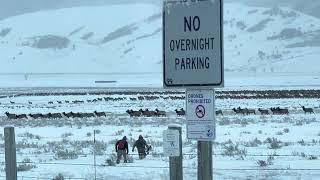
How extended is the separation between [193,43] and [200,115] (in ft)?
1.76

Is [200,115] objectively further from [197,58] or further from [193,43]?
[193,43]

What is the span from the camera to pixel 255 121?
31.5 meters

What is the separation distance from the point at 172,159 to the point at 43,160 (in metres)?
11.3

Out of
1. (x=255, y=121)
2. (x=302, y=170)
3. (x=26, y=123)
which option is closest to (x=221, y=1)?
(x=302, y=170)

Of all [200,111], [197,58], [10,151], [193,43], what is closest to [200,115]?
[200,111]

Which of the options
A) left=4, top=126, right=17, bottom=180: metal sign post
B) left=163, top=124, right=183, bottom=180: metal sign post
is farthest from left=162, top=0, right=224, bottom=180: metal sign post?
left=4, top=126, right=17, bottom=180: metal sign post

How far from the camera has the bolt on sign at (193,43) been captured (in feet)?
15.5

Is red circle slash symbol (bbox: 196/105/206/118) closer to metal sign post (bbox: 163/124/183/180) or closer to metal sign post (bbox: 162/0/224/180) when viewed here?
metal sign post (bbox: 162/0/224/180)

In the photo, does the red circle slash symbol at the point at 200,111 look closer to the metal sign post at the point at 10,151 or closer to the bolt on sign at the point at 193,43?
the bolt on sign at the point at 193,43

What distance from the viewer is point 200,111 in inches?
189

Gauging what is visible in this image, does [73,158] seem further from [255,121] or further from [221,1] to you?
[255,121]

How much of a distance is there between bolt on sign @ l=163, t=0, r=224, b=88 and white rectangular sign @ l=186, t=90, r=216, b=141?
0.26 feet

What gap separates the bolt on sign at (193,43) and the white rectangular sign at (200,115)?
3.2 inches

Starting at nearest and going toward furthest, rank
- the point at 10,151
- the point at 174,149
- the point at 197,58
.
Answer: the point at 197,58
the point at 174,149
the point at 10,151
